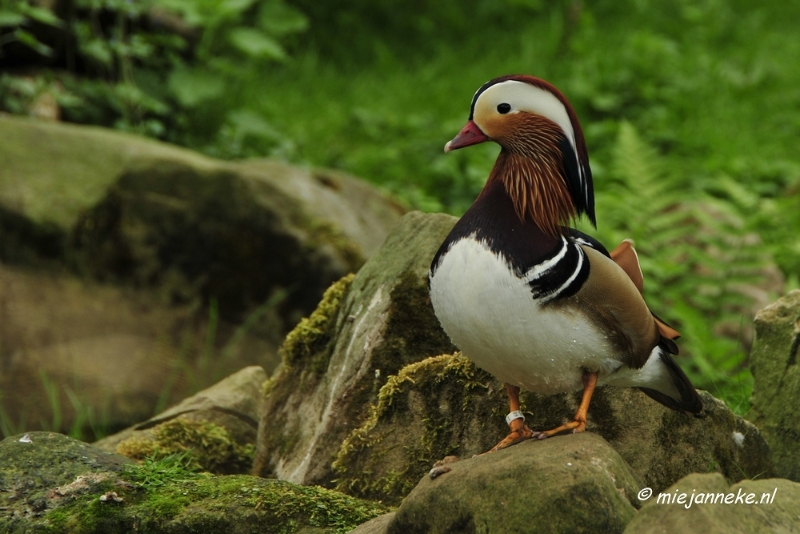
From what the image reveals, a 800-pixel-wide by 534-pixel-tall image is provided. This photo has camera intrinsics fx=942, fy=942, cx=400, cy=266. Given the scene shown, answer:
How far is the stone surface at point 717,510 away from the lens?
91.7 inches

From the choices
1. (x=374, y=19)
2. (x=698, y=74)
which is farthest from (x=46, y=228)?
(x=698, y=74)

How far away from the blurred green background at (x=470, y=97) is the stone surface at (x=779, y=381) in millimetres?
1229

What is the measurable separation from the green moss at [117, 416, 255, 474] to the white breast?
1681mm

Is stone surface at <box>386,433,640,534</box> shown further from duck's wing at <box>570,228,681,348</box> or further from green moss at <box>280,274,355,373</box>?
green moss at <box>280,274,355,373</box>

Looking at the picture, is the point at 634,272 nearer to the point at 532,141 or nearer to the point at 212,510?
the point at 532,141

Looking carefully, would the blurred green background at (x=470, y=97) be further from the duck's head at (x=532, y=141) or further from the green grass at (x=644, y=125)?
the duck's head at (x=532, y=141)

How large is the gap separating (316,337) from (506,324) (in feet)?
5.01

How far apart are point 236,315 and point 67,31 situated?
10.9 ft

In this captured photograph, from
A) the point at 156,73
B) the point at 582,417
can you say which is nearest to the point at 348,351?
the point at 582,417

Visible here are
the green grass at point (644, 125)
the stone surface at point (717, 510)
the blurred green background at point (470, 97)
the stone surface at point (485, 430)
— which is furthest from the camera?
the blurred green background at point (470, 97)

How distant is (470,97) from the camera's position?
8914 millimetres

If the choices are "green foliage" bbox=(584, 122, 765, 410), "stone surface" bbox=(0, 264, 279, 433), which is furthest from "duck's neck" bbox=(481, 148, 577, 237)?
"stone surface" bbox=(0, 264, 279, 433)

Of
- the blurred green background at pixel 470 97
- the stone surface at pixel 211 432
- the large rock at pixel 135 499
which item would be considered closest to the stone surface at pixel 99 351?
the stone surface at pixel 211 432

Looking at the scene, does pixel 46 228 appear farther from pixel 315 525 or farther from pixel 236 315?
pixel 315 525
